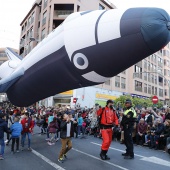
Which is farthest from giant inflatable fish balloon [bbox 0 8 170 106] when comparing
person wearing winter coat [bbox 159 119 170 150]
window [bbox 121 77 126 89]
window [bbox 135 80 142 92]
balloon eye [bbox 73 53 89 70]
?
window [bbox 135 80 142 92]

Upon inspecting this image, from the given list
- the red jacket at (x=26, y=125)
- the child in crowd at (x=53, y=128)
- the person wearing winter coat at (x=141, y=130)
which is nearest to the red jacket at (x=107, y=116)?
the red jacket at (x=26, y=125)

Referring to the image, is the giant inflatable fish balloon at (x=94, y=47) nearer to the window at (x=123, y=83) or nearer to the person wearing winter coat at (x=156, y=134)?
the person wearing winter coat at (x=156, y=134)

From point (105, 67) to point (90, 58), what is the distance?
45 centimetres

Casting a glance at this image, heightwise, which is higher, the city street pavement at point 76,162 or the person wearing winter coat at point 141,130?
the person wearing winter coat at point 141,130

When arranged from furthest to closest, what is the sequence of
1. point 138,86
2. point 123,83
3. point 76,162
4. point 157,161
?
point 138,86 → point 123,83 → point 157,161 → point 76,162

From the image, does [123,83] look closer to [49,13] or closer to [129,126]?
[49,13]

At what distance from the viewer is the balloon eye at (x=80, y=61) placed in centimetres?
578

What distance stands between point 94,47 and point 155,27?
1513 millimetres

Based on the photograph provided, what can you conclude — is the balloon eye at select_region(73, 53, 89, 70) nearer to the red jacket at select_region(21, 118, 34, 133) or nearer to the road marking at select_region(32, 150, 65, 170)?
the road marking at select_region(32, 150, 65, 170)

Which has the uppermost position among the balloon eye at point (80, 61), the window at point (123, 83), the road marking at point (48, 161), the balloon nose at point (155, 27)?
the window at point (123, 83)

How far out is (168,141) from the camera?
30.9 ft

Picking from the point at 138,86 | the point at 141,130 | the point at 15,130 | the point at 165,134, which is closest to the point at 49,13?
the point at 138,86

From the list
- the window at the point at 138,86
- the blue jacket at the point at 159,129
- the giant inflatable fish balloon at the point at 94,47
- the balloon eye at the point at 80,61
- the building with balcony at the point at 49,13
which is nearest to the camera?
the giant inflatable fish balloon at the point at 94,47

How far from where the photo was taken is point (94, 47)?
5457 mm
